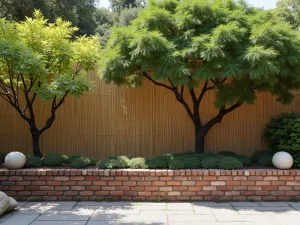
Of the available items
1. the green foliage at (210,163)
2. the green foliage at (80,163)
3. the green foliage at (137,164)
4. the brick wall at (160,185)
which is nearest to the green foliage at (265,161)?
the brick wall at (160,185)

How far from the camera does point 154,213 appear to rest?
13.0 ft

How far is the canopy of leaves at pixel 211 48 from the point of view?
4.21 metres

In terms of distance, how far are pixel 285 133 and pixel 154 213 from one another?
268 centimetres

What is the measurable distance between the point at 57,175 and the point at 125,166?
1.07 m

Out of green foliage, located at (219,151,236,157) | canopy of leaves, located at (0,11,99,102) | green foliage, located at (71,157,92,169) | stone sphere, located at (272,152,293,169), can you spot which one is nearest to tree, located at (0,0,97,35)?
canopy of leaves, located at (0,11,99,102)

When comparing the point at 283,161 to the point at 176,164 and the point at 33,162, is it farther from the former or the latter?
the point at 33,162

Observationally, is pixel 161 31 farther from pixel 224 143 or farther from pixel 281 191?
pixel 281 191

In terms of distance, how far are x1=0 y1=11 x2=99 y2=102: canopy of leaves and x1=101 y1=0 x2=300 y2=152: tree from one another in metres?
0.57

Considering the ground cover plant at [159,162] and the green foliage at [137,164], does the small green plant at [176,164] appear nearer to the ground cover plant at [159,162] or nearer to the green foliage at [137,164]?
the ground cover plant at [159,162]

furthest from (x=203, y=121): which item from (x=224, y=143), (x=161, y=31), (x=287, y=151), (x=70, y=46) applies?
(x=70, y=46)

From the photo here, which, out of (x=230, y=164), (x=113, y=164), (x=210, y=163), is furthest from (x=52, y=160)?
(x=230, y=164)

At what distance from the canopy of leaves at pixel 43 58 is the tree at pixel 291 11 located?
51.2 ft

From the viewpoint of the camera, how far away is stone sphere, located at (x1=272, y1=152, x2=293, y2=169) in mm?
4543

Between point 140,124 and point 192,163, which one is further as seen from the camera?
point 140,124
